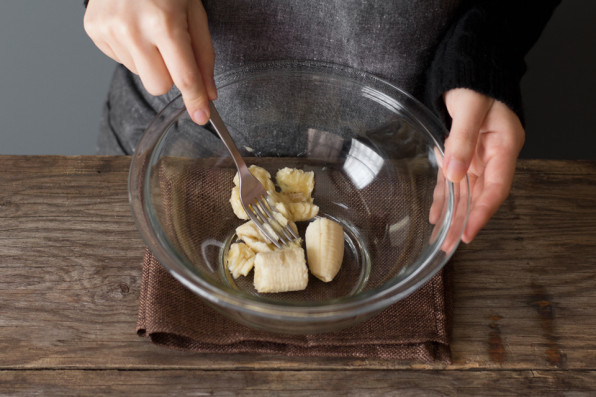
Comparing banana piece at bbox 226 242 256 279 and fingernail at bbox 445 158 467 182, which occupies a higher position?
fingernail at bbox 445 158 467 182

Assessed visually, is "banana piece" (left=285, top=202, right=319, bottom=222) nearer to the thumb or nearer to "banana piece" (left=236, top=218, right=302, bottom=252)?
"banana piece" (left=236, top=218, right=302, bottom=252)

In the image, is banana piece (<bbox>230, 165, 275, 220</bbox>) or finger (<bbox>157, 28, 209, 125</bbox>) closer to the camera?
finger (<bbox>157, 28, 209, 125</bbox>)

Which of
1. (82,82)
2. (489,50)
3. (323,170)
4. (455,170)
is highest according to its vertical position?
(489,50)

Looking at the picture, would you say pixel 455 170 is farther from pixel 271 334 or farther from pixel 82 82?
pixel 82 82

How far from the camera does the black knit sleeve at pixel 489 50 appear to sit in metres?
0.71

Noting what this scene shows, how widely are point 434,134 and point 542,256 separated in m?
0.21

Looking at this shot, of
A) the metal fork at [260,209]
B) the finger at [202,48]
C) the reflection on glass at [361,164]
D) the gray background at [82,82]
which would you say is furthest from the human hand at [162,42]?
the gray background at [82,82]

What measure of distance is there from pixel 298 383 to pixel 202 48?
37 centimetres


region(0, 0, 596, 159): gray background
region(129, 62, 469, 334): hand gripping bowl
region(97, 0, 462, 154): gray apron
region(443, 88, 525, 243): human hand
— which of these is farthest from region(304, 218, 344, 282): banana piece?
region(0, 0, 596, 159): gray background

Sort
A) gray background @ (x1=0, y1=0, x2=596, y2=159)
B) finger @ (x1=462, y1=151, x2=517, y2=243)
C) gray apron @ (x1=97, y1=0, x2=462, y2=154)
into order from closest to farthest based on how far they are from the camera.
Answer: finger @ (x1=462, y1=151, x2=517, y2=243), gray apron @ (x1=97, y1=0, x2=462, y2=154), gray background @ (x1=0, y1=0, x2=596, y2=159)

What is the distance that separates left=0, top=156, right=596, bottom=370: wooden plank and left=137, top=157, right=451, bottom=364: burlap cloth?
0.01 meters

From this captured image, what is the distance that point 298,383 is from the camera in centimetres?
64

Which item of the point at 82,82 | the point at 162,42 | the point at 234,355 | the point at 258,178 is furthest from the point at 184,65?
the point at 82,82

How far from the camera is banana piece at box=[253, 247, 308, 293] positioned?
2.15ft
